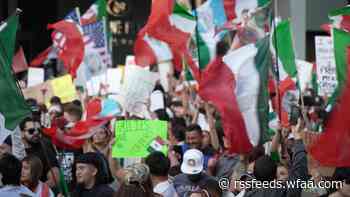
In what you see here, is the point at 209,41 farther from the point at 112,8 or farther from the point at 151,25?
the point at 112,8

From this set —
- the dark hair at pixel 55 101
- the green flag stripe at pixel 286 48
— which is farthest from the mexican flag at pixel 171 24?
the dark hair at pixel 55 101

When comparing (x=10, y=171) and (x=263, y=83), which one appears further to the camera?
(x=263, y=83)

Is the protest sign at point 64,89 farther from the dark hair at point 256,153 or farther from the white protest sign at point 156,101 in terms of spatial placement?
the dark hair at point 256,153

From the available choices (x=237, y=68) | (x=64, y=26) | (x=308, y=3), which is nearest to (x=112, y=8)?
(x=308, y=3)

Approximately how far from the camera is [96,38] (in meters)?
14.4

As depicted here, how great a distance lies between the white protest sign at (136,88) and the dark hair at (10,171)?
4.36 metres

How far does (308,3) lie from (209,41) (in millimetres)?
14600

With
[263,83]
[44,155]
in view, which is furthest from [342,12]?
[44,155]

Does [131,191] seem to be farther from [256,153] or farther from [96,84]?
[96,84]

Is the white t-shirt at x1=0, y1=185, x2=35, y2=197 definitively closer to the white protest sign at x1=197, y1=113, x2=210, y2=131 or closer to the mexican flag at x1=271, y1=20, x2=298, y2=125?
the mexican flag at x1=271, y1=20, x2=298, y2=125

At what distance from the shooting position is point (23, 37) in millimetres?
26391

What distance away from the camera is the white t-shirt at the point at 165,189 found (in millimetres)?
8039

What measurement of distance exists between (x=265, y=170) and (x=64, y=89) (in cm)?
834

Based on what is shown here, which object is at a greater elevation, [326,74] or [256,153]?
[326,74]
